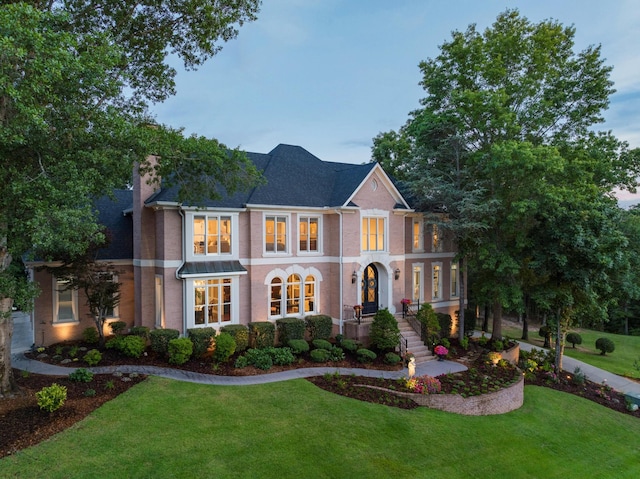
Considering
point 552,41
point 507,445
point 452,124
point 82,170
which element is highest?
point 552,41

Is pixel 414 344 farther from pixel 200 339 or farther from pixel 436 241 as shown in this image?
pixel 200 339

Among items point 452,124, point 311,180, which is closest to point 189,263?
point 311,180

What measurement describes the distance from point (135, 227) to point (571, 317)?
23546mm

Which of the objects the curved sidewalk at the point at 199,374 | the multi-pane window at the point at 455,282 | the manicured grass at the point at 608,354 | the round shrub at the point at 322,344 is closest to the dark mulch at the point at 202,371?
the curved sidewalk at the point at 199,374

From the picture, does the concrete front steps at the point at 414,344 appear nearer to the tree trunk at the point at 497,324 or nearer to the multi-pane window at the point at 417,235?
the multi-pane window at the point at 417,235

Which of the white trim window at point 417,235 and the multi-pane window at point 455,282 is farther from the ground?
the white trim window at point 417,235

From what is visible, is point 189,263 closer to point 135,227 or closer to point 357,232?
point 135,227

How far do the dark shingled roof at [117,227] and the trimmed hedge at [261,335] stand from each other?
763cm

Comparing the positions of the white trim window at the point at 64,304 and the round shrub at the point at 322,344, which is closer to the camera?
the round shrub at the point at 322,344

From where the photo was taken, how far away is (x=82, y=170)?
948cm

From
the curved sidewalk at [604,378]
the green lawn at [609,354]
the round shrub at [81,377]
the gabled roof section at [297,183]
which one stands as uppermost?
the gabled roof section at [297,183]

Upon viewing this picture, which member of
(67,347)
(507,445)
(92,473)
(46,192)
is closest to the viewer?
(92,473)

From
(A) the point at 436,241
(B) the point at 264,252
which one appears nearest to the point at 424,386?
(B) the point at 264,252

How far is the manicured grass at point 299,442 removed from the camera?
314 inches
